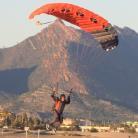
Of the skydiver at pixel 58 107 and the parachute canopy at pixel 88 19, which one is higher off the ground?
the parachute canopy at pixel 88 19

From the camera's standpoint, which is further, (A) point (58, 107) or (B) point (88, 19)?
(B) point (88, 19)

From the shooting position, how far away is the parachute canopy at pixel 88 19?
42.4m

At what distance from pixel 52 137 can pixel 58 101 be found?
283 feet

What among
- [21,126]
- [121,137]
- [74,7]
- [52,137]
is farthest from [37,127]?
[74,7]

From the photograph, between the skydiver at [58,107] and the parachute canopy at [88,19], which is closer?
the skydiver at [58,107]

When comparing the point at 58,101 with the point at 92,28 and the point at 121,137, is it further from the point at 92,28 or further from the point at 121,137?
the point at 121,137

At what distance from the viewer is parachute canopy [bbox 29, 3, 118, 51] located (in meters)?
42.4

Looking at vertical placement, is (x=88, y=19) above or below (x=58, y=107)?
above

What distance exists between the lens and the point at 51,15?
42938 mm

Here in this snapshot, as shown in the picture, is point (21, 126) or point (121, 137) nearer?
point (121, 137)

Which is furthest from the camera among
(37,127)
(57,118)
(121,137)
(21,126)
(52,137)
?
(21,126)

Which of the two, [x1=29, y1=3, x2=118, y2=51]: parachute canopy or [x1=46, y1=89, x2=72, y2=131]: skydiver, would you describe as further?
[x1=29, y1=3, x2=118, y2=51]: parachute canopy

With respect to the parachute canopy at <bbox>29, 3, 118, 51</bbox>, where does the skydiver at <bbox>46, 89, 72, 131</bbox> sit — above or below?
below

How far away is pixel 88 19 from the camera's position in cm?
4288
